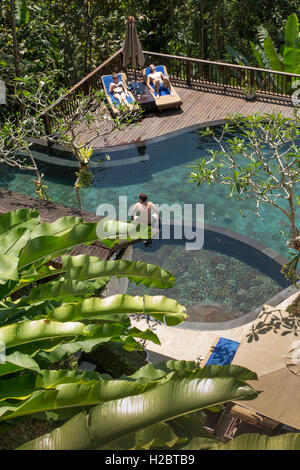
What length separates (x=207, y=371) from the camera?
4.85 m

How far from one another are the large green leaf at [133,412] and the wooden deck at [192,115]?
12066 mm

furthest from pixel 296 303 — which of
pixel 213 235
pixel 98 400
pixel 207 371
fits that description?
pixel 98 400

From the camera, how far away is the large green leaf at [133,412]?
3666mm

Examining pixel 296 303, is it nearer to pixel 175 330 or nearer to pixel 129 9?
pixel 175 330

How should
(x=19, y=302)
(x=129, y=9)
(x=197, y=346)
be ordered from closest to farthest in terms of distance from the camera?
1. (x=19, y=302)
2. (x=197, y=346)
3. (x=129, y=9)

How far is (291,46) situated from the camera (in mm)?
17938

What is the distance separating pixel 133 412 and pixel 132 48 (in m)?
15.1

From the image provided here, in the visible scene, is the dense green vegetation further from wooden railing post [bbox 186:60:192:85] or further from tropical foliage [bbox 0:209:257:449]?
tropical foliage [bbox 0:209:257:449]

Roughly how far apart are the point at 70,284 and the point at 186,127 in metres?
11.5

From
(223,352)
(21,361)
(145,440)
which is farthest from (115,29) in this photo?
(145,440)

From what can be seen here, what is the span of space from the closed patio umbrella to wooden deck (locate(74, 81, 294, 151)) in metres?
1.89

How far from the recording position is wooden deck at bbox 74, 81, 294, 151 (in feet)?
51.8

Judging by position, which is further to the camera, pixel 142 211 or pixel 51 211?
pixel 142 211

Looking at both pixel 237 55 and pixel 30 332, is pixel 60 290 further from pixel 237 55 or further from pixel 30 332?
pixel 237 55
